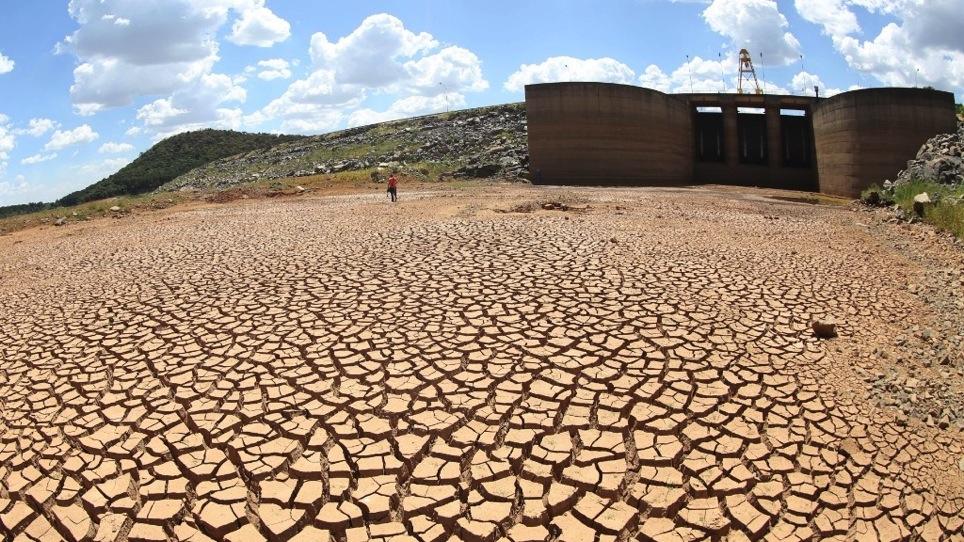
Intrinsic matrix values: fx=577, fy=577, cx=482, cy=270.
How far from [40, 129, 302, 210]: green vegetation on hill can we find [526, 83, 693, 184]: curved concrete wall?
32.9 m

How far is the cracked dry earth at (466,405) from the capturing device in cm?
292

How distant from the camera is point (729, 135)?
27.6 metres

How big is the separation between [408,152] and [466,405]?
29435 mm

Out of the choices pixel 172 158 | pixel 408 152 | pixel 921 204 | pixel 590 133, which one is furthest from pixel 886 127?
pixel 172 158

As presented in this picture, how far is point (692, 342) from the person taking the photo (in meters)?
4.76

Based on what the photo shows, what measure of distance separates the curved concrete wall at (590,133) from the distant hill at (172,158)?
1343 inches

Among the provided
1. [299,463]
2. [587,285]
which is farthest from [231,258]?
[299,463]

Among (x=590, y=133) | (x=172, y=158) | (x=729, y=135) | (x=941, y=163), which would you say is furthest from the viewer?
(x=172, y=158)

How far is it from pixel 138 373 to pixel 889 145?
25.5 m

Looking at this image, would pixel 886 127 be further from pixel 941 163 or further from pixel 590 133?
pixel 590 133

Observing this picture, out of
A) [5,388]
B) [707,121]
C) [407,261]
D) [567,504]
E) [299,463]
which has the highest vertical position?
[707,121]

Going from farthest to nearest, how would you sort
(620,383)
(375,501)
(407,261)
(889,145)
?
(889,145) < (407,261) < (620,383) < (375,501)

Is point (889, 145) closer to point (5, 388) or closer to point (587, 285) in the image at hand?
point (587, 285)

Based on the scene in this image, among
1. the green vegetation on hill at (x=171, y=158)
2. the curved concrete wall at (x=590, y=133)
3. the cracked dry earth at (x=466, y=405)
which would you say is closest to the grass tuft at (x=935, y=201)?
the cracked dry earth at (x=466, y=405)
